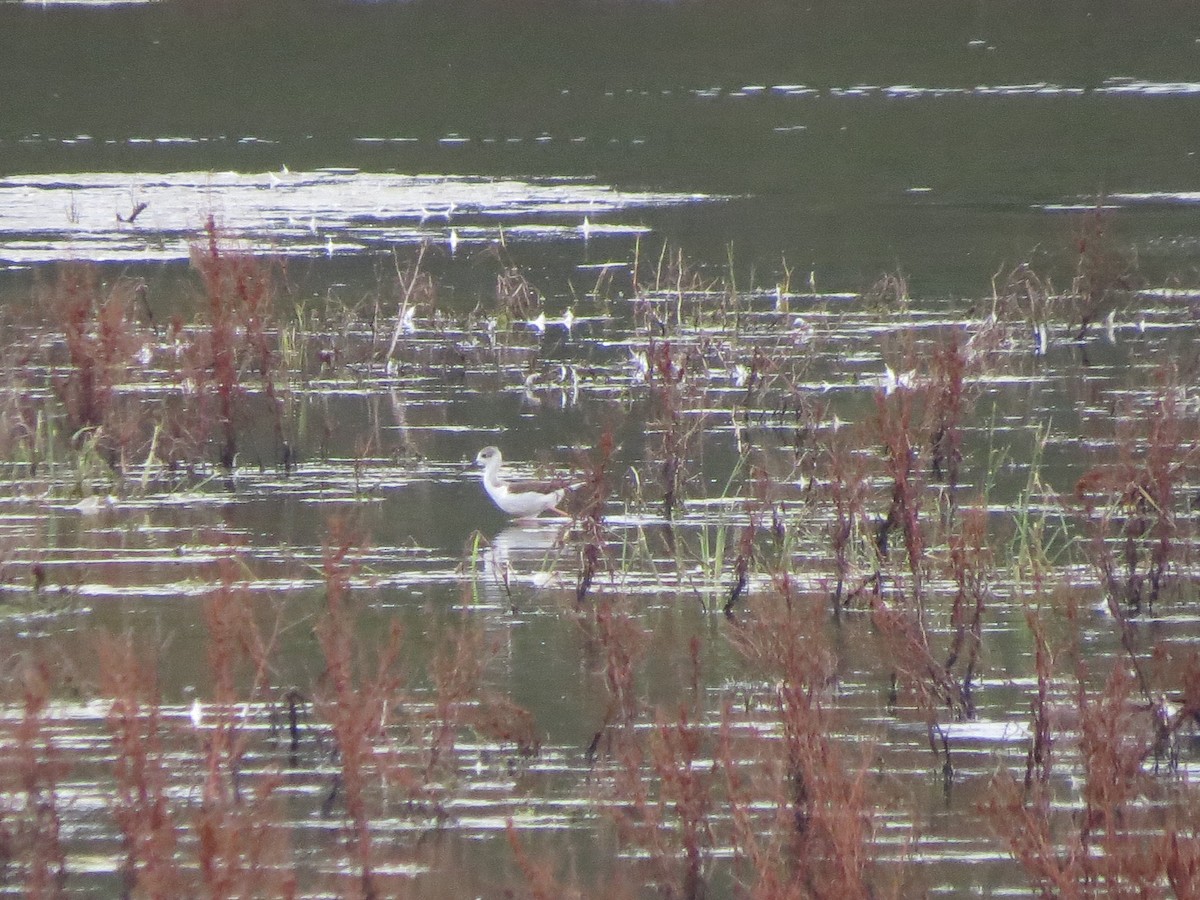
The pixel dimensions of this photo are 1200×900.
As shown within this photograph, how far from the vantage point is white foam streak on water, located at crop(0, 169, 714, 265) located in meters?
17.9

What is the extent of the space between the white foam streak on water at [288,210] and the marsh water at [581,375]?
88mm

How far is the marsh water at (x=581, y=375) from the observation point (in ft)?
21.5

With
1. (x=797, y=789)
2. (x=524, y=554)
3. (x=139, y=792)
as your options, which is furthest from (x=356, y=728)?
(x=524, y=554)

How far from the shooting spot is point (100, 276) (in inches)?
627

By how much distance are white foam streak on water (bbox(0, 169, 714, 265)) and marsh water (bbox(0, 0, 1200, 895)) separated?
3.5 inches

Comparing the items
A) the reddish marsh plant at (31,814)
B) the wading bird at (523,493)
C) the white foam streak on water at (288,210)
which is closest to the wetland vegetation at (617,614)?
the reddish marsh plant at (31,814)

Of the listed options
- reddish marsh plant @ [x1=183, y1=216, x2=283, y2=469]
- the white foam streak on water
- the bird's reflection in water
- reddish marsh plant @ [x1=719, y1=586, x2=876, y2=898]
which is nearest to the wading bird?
the bird's reflection in water

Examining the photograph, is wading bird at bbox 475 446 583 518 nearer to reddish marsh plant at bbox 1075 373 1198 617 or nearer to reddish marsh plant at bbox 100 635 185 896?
reddish marsh plant at bbox 1075 373 1198 617

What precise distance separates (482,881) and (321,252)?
12.3 metres

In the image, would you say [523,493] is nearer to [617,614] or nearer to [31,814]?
[617,614]

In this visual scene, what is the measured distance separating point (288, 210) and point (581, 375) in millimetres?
8346

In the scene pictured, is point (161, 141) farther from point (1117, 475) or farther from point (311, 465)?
point (1117, 475)

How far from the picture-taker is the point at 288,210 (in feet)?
66.2

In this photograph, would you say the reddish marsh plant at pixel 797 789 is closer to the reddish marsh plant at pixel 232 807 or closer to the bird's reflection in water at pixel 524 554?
the reddish marsh plant at pixel 232 807
